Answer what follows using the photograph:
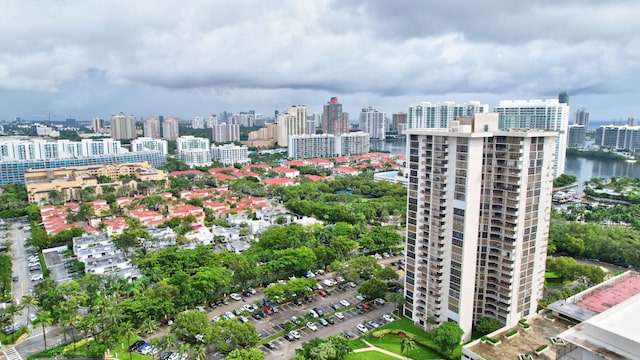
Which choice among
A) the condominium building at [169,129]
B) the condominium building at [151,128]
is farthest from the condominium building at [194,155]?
the condominium building at [151,128]

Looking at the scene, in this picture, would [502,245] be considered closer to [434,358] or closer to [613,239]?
[434,358]

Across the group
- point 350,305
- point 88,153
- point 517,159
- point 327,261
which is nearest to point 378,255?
point 327,261

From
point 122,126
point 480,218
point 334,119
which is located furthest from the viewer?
point 334,119

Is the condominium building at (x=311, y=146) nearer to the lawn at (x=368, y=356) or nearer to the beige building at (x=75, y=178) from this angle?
the beige building at (x=75, y=178)

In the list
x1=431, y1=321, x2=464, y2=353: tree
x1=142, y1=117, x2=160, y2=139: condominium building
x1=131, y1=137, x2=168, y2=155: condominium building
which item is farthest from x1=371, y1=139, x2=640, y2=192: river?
x1=142, y1=117, x2=160, y2=139: condominium building

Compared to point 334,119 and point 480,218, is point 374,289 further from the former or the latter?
point 334,119

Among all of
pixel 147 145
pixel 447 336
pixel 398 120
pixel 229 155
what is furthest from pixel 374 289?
pixel 398 120

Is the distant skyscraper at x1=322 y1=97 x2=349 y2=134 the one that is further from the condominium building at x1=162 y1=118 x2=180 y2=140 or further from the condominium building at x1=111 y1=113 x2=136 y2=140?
the condominium building at x1=111 y1=113 x2=136 y2=140
